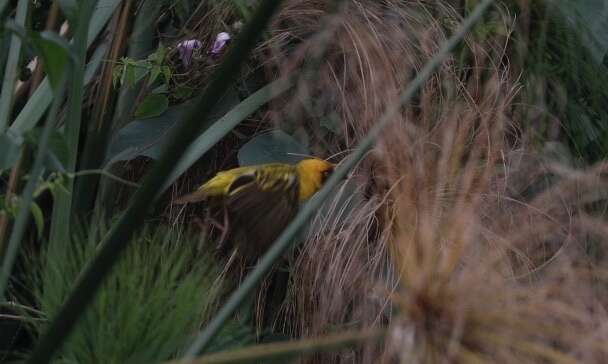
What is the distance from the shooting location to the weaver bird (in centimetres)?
108

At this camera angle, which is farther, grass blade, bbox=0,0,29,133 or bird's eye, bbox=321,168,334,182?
bird's eye, bbox=321,168,334,182

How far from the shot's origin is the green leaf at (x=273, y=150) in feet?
4.37

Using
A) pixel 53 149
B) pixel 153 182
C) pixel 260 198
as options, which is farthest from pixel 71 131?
pixel 153 182

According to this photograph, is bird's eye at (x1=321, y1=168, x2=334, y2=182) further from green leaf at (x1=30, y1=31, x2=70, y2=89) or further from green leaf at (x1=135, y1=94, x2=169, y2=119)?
green leaf at (x1=30, y1=31, x2=70, y2=89)

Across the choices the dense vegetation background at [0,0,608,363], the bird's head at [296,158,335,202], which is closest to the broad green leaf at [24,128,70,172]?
the dense vegetation background at [0,0,608,363]

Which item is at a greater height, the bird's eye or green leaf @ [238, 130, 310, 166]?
the bird's eye

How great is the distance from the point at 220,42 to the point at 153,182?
0.91 m

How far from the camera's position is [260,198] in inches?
42.6

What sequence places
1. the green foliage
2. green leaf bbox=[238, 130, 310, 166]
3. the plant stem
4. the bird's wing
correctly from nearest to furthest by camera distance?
the green foliage < the plant stem < the bird's wing < green leaf bbox=[238, 130, 310, 166]

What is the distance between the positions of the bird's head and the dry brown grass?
0.07 m

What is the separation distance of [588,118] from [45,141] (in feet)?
2.95

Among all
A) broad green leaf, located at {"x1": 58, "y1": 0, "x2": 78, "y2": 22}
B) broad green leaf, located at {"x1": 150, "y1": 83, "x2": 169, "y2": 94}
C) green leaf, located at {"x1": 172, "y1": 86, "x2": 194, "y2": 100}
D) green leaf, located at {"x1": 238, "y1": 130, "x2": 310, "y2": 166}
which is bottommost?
green leaf, located at {"x1": 238, "y1": 130, "x2": 310, "y2": 166}

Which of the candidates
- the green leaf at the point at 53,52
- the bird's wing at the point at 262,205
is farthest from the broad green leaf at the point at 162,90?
the green leaf at the point at 53,52

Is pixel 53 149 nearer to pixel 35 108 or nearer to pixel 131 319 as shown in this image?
pixel 131 319
